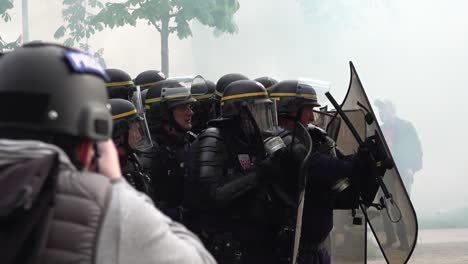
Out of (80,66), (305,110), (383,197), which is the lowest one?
(383,197)

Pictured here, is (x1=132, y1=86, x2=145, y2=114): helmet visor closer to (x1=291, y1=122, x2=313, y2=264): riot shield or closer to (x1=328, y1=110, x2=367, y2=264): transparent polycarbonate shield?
(x1=328, y1=110, x2=367, y2=264): transparent polycarbonate shield

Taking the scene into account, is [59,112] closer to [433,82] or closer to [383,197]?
[383,197]

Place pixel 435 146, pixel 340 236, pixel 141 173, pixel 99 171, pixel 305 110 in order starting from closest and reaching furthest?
pixel 99 171
pixel 141 173
pixel 305 110
pixel 340 236
pixel 435 146

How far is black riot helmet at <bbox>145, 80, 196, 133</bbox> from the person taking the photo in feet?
21.1

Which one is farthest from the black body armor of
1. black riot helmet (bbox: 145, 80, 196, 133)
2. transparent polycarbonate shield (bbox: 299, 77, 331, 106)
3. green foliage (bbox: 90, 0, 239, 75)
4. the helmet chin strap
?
green foliage (bbox: 90, 0, 239, 75)

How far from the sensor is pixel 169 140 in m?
6.29

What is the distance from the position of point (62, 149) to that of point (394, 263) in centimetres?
431

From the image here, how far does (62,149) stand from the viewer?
1.80 m

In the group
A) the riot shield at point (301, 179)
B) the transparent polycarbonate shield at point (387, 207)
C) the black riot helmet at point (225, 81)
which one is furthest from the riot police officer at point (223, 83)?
the riot shield at point (301, 179)

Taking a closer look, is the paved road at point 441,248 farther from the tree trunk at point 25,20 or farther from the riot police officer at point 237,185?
the tree trunk at point 25,20

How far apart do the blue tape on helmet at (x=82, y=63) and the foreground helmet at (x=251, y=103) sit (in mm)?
3388

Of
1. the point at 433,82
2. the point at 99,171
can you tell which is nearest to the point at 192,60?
the point at 433,82

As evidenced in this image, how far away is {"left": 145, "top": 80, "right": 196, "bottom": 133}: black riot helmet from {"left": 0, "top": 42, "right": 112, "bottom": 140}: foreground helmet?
177 inches

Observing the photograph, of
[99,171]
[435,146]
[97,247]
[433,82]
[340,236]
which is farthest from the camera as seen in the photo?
[433,82]
